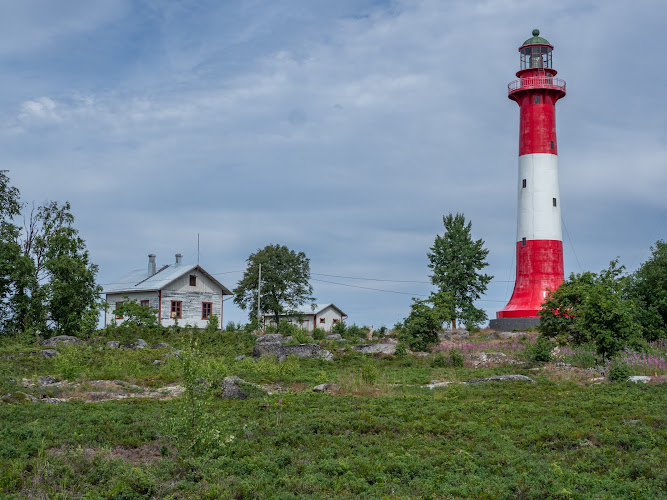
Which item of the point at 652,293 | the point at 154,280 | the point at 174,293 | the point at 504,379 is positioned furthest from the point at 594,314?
the point at 154,280

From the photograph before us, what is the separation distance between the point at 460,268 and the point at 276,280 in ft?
53.3

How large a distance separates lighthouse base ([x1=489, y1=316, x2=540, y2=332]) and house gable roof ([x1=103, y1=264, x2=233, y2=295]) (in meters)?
20.0

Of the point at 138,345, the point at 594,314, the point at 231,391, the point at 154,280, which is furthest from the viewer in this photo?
the point at 154,280

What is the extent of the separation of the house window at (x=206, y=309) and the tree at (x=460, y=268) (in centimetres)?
1594

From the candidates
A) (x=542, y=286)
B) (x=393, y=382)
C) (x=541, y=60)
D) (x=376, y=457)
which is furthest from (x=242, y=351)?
(x=541, y=60)

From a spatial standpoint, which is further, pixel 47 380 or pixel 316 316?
pixel 316 316

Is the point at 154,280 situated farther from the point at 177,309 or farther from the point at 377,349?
the point at 377,349

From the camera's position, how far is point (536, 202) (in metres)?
37.2

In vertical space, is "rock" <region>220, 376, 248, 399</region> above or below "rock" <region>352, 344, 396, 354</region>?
below

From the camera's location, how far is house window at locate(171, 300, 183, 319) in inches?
1795

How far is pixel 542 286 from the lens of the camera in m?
37.1

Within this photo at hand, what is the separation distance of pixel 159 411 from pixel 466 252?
35.2m

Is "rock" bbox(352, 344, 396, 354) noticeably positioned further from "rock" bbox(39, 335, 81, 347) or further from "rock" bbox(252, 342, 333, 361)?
"rock" bbox(39, 335, 81, 347)

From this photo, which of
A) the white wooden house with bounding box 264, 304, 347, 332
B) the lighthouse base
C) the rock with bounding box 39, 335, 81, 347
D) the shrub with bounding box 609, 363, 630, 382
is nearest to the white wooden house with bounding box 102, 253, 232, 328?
the white wooden house with bounding box 264, 304, 347, 332
